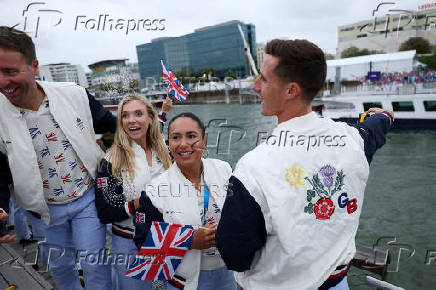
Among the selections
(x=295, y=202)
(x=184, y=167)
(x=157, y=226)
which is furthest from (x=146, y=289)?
(x=295, y=202)

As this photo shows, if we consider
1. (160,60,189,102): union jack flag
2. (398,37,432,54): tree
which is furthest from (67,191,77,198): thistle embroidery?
(398,37,432,54): tree

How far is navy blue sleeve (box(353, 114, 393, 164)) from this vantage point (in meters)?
1.83

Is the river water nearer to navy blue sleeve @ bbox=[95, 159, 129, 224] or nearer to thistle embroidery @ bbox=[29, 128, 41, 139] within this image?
navy blue sleeve @ bbox=[95, 159, 129, 224]

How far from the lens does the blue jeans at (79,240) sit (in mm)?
2510

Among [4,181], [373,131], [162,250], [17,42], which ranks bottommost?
[162,250]

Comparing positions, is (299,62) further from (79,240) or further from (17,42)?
(79,240)

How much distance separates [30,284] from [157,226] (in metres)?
1.51

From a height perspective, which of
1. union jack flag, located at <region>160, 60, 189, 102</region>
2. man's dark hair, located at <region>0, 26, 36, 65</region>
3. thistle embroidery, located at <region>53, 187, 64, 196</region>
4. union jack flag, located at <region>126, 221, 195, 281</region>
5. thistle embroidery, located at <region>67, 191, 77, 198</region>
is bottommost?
union jack flag, located at <region>126, 221, 195, 281</region>

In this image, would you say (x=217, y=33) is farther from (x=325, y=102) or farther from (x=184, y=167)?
(x=184, y=167)

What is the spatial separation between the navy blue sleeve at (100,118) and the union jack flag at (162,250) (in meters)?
1.28

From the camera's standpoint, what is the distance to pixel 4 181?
7.34ft

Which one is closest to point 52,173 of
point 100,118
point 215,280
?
point 100,118

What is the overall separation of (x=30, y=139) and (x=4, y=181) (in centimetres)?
40

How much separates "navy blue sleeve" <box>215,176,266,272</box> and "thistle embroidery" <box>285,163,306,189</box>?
202 mm
